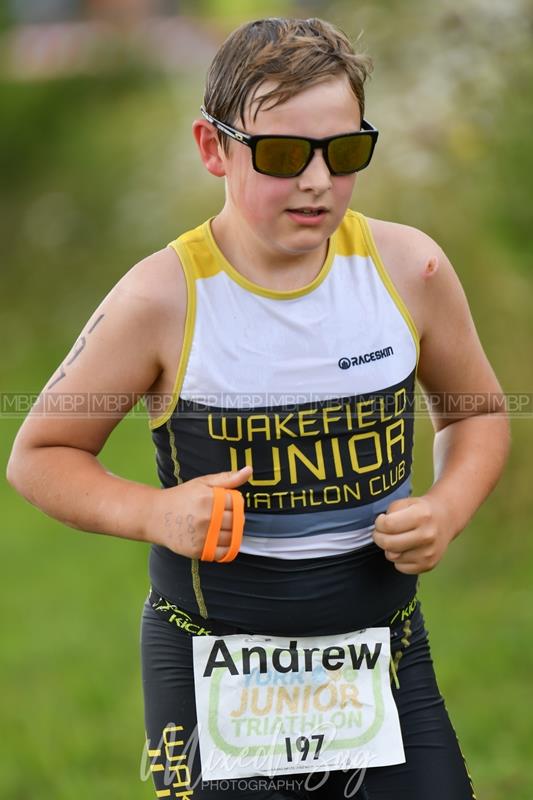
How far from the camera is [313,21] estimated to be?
7.54ft

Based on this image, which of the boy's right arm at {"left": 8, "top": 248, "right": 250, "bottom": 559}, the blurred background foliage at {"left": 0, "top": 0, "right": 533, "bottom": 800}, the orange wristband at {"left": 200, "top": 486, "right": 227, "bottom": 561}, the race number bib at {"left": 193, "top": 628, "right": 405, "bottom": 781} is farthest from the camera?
the blurred background foliage at {"left": 0, "top": 0, "right": 533, "bottom": 800}

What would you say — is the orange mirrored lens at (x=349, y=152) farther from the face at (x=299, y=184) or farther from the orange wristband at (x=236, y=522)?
the orange wristband at (x=236, y=522)

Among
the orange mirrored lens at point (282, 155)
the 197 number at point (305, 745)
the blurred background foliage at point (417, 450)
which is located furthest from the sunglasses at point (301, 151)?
the blurred background foliage at point (417, 450)

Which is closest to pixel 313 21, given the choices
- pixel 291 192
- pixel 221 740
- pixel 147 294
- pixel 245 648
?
pixel 291 192

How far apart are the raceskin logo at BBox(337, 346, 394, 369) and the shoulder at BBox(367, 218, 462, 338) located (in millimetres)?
104

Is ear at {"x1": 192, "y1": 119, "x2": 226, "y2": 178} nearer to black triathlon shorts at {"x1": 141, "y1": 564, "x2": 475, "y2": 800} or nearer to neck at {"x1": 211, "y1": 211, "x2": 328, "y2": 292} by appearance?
neck at {"x1": 211, "y1": 211, "x2": 328, "y2": 292}

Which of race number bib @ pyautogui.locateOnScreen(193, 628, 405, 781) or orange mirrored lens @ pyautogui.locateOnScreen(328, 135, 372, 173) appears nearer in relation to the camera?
orange mirrored lens @ pyautogui.locateOnScreen(328, 135, 372, 173)

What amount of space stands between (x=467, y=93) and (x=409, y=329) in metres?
4.10

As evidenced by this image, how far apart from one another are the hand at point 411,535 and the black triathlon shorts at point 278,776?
0.71ft

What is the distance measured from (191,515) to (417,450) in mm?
3836

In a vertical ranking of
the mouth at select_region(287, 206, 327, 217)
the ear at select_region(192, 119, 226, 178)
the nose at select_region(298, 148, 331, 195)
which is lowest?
the mouth at select_region(287, 206, 327, 217)

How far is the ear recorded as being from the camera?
7.55 feet

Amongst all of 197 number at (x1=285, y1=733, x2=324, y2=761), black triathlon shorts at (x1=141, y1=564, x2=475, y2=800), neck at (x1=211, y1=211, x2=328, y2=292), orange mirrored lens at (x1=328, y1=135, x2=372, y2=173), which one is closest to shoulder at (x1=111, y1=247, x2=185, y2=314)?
neck at (x1=211, y1=211, x2=328, y2=292)

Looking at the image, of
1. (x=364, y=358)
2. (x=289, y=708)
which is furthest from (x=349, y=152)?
(x=289, y=708)
